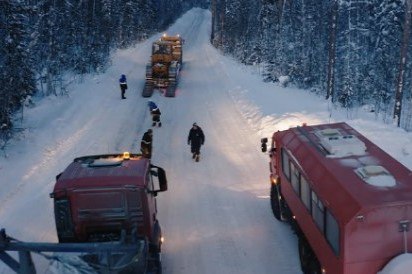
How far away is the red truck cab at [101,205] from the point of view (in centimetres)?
821

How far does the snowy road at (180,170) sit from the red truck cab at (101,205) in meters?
2.23

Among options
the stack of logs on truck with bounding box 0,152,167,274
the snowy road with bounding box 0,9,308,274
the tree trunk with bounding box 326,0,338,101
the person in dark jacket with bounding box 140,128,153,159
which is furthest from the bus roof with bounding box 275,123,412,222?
the tree trunk with bounding box 326,0,338,101

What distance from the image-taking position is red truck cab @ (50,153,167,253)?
8211 millimetres

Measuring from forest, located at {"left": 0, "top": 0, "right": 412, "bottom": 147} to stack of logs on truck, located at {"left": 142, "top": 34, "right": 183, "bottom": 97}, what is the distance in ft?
14.7

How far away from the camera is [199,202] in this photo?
13.6 m

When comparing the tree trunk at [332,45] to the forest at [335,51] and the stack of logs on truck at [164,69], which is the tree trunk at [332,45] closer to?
the forest at [335,51]

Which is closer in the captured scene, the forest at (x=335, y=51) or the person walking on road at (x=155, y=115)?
the person walking on road at (x=155, y=115)

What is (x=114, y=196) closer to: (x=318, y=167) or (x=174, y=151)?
(x=318, y=167)

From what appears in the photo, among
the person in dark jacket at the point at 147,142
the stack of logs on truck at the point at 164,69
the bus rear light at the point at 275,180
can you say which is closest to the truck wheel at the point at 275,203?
the bus rear light at the point at 275,180

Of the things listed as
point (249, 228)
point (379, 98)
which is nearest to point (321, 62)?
point (379, 98)

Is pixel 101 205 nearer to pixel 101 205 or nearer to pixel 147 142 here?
pixel 101 205

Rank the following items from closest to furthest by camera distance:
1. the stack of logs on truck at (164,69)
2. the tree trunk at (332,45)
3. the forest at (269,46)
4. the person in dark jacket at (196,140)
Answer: the person in dark jacket at (196,140) → the forest at (269,46) → the tree trunk at (332,45) → the stack of logs on truck at (164,69)

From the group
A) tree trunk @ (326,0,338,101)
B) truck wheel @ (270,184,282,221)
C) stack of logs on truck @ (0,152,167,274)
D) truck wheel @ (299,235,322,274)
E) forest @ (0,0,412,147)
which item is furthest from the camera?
tree trunk @ (326,0,338,101)

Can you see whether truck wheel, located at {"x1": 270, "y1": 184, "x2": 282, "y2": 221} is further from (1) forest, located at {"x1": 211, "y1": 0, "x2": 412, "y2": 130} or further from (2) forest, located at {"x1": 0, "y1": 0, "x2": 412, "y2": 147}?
(1) forest, located at {"x1": 211, "y1": 0, "x2": 412, "y2": 130}
